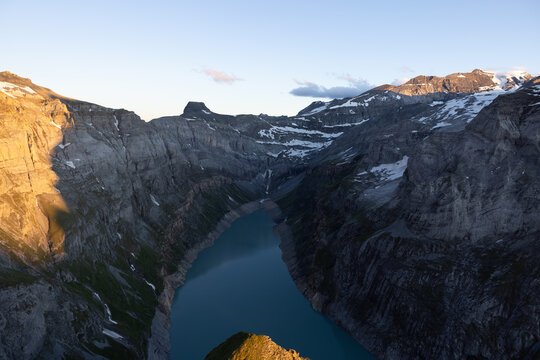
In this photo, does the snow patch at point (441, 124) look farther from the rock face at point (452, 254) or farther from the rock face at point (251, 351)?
the rock face at point (251, 351)

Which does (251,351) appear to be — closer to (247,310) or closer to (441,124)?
(247,310)

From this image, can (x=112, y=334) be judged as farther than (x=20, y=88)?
No

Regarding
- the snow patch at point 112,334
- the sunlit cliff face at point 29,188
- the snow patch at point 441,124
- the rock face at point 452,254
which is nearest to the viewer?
the rock face at point 452,254

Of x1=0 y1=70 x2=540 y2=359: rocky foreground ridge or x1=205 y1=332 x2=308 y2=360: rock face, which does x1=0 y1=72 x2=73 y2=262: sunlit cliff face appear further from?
x1=205 y1=332 x2=308 y2=360: rock face

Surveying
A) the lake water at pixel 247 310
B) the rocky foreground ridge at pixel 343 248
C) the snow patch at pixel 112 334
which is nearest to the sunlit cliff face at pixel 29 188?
the rocky foreground ridge at pixel 343 248

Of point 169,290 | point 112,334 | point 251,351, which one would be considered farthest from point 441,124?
point 251,351
